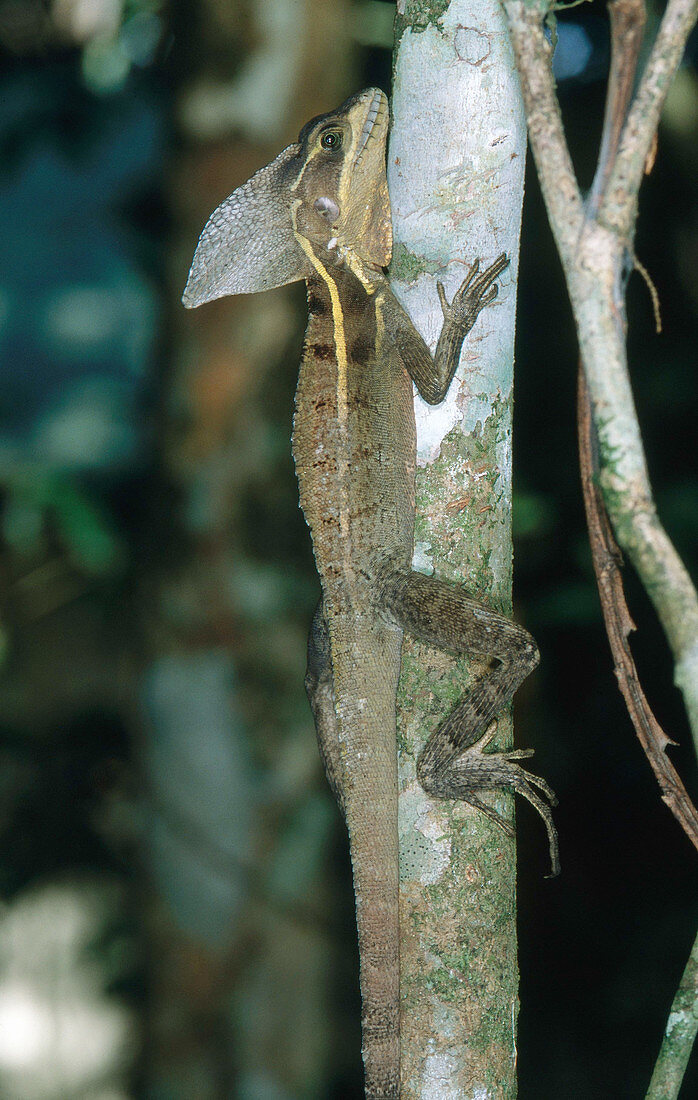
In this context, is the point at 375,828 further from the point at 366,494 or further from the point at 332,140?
the point at 332,140

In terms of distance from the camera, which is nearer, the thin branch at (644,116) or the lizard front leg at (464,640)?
the thin branch at (644,116)

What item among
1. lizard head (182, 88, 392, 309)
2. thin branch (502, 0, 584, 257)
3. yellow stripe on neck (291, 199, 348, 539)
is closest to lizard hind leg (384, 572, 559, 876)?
yellow stripe on neck (291, 199, 348, 539)

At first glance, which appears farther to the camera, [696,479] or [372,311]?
[696,479]

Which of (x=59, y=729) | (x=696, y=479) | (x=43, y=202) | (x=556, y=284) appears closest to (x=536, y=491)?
(x=696, y=479)

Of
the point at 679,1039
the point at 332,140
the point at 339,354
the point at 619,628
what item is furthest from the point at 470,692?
the point at 332,140

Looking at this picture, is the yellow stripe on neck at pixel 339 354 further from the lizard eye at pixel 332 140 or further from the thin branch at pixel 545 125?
the thin branch at pixel 545 125

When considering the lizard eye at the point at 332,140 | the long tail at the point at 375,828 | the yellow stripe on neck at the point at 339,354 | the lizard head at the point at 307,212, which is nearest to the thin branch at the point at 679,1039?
the long tail at the point at 375,828

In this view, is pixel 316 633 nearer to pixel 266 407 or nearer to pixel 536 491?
pixel 266 407
